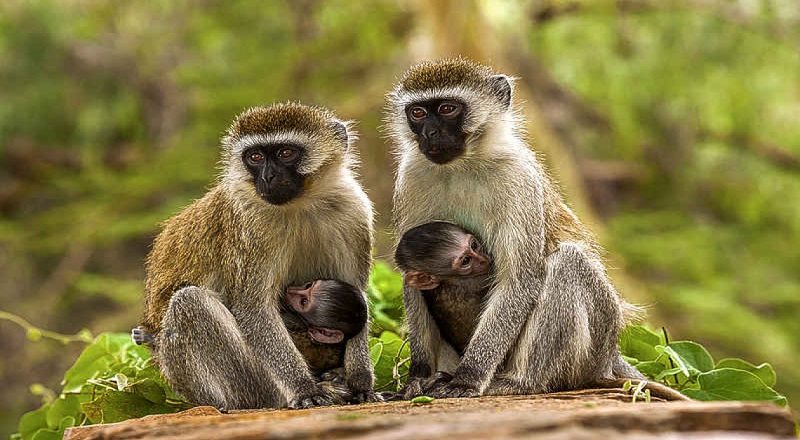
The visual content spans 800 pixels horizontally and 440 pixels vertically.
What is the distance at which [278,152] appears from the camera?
17.6ft

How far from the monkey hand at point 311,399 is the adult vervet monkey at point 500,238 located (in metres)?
0.46

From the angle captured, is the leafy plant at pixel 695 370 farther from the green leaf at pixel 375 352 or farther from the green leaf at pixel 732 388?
the green leaf at pixel 375 352

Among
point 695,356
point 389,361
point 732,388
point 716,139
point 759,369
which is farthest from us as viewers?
point 716,139

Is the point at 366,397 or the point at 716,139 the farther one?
the point at 716,139

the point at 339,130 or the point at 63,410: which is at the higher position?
the point at 339,130

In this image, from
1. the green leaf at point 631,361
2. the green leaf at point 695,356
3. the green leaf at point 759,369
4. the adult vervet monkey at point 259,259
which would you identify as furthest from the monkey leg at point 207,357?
the green leaf at point 759,369

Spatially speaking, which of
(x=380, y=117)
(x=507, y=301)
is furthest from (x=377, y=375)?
(x=380, y=117)

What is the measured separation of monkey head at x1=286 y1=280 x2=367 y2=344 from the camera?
5168 mm

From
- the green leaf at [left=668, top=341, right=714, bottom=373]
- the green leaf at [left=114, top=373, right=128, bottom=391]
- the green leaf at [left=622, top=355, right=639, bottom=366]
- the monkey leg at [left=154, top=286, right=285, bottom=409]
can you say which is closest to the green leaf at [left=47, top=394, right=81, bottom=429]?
the green leaf at [left=114, top=373, right=128, bottom=391]

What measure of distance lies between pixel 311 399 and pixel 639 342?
6.77ft

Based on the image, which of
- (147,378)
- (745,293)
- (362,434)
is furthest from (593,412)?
(745,293)

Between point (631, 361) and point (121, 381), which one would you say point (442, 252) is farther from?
point (121, 381)

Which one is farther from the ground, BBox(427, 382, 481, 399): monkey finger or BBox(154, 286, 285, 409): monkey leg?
BBox(154, 286, 285, 409): monkey leg

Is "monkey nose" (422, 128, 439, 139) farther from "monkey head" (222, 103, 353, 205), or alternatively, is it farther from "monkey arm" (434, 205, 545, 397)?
"monkey head" (222, 103, 353, 205)
